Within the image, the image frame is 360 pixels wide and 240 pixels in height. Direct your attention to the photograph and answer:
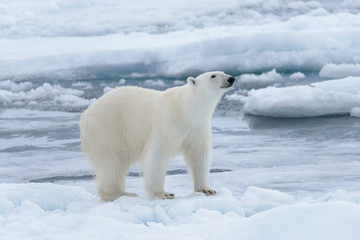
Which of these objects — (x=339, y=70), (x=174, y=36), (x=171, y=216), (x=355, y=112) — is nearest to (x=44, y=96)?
(x=355, y=112)

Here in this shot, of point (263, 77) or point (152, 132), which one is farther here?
point (263, 77)

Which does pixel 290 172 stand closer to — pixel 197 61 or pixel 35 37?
pixel 197 61

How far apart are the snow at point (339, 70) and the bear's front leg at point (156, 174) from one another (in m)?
9.07

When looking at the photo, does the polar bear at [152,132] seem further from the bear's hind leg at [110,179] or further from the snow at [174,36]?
the snow at [174,36]

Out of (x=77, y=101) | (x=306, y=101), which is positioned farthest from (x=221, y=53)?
(x=306, y=101)

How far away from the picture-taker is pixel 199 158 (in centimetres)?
397

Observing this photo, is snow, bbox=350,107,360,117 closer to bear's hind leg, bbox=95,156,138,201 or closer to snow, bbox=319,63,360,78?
snow, bbox=319,63,360,78

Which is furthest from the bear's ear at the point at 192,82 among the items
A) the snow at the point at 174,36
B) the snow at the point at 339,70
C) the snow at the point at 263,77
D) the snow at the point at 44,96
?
the snow at the point at 339,70

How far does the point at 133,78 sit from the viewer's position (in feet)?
42.7

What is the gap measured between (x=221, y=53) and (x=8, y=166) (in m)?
7.29

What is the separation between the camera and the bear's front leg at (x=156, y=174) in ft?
12.5

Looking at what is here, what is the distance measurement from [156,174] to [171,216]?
0.42 metres

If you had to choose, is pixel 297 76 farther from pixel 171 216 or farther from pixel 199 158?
pixel 171 216

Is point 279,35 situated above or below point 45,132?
above
